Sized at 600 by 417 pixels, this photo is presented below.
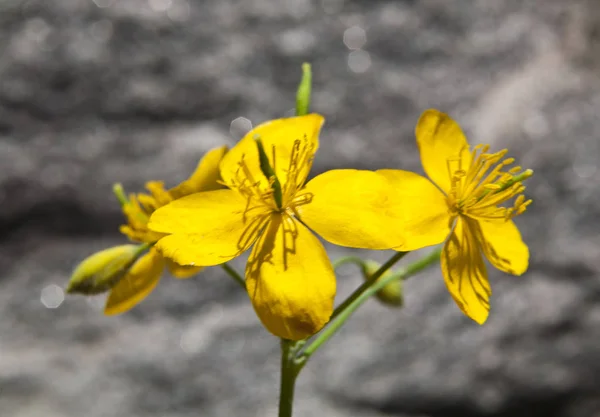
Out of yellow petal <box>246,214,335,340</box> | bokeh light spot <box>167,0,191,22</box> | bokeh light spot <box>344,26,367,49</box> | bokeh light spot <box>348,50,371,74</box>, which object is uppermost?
bokeh light spot <box>167,0,191,22</box>

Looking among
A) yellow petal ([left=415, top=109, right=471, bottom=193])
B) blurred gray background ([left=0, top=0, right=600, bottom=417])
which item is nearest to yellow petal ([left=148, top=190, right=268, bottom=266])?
yellow petal ([left=415, top=109, right=471, bottom=193])

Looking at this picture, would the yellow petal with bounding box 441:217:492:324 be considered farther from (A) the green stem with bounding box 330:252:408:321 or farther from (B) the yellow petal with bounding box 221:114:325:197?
(B) the yellow petal with bounding box 221:114:325:197

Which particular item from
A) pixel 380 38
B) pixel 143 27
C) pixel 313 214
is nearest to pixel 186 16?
pixel 143 27

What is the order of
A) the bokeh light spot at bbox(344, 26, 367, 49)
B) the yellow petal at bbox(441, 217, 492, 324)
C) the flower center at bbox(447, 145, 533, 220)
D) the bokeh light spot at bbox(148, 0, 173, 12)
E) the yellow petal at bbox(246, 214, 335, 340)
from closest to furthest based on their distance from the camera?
the yellow petal at bbox(246, 214, 335, 340) < the yellow petal at bbox(441, 217, 492, 324) < the flower center at bbox(447, 145, 533, 220) < the bokeh light spot at bbox(148, 0, 173, 12) < the bokeh light spot at bbox(344, 26, 367, 49)

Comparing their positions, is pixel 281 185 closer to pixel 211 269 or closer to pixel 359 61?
pixel 211 269

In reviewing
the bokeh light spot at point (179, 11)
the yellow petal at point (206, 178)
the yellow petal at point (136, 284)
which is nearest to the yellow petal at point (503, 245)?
the yellow petal at point (206, 178)

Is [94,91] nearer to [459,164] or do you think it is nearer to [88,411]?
[88,411]
